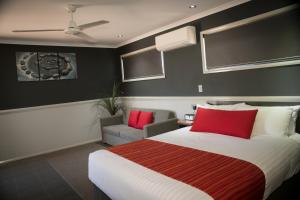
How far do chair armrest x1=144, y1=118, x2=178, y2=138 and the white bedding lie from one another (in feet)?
3.15

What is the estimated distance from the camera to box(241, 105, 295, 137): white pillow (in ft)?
8.20

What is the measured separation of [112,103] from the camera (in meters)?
5.68

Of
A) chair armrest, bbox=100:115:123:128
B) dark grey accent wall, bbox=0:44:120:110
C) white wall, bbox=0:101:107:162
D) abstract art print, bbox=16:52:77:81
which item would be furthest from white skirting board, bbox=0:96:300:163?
abstract art print, bbox=16:52:77:81

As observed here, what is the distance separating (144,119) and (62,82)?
2.27m

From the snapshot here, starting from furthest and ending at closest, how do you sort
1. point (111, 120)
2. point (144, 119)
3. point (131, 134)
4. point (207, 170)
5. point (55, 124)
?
1. point (111, 120)
2. point (55, 124)
3. point (144, 119)
4. point (131, 134)
5. point (207, 170)

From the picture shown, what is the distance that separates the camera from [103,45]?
19.0 ft

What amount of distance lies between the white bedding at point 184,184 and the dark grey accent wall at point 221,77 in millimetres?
828

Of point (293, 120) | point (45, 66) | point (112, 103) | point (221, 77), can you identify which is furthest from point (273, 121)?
point (45, 66)

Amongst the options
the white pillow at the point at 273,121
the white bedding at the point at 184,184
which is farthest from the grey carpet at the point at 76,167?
the white pillow at the point at 273,121

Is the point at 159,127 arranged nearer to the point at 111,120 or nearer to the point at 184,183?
the point at 111,120

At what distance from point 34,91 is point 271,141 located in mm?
4641

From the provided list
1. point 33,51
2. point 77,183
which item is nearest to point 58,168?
point 77,183

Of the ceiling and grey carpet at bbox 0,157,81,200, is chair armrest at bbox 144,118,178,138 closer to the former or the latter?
grey carpet at bbox 0,157,81,200

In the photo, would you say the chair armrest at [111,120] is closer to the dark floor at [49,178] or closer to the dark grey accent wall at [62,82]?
the dark floor at [49,178]
